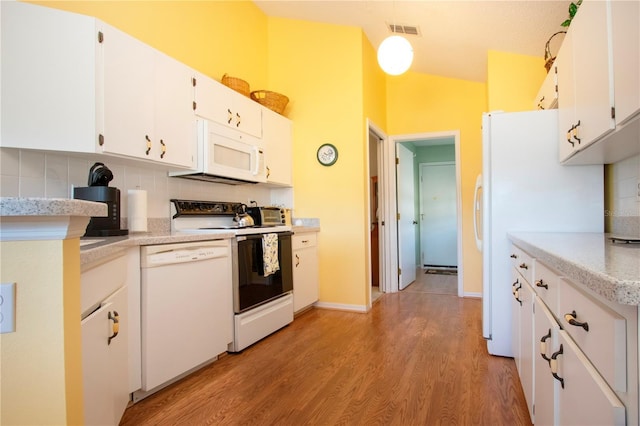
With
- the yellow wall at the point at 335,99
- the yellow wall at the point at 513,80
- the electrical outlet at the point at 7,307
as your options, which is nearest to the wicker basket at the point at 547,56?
the yellow wall at the point at 513,80

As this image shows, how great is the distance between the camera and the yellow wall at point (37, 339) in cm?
65

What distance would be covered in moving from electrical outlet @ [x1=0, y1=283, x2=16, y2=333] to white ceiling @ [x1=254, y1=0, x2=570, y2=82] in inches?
124

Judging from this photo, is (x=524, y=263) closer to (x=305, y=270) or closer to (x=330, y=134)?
(x=305, y=270)

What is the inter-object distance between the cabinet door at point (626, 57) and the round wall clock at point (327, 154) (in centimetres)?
273

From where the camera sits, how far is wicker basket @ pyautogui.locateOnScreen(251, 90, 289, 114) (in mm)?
3580

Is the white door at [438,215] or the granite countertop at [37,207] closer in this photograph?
the granite countertop at [37,207]

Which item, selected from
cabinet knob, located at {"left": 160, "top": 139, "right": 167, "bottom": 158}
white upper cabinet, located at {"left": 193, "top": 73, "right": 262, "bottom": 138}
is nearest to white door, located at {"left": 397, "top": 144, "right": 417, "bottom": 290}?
white upper cabinet, located at {"left": 193, "top": 73, "right": 262, "bottom": 138}

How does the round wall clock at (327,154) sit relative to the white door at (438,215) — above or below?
above

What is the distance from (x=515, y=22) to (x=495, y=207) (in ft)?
5.03

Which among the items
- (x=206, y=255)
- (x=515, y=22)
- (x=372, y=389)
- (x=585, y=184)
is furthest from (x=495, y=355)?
(x=515, y=22)

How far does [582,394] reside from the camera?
84 centimetres

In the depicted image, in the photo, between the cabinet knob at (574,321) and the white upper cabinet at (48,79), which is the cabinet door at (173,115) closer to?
the white upper cabinet at (48,79)

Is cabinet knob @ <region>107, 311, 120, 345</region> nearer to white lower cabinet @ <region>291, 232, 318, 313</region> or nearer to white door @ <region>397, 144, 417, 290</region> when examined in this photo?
white lower cabinet @ <region>291, 232, 318, 313</region>

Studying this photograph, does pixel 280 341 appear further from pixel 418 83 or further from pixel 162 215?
pixel 418 83
